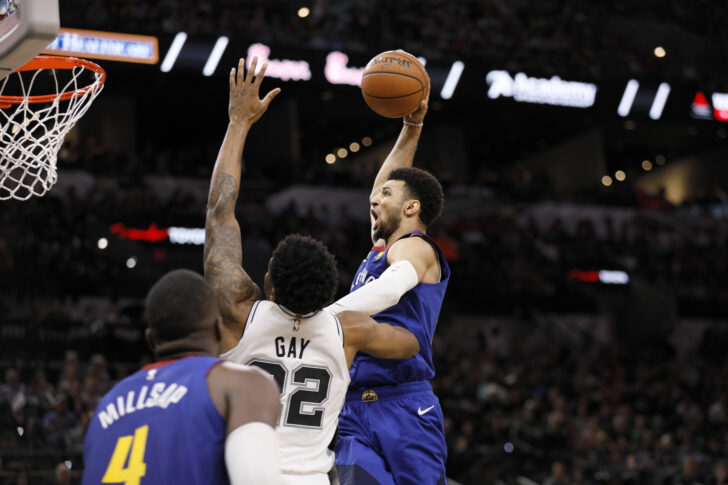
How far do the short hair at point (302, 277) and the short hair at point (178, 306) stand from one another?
0.78 m

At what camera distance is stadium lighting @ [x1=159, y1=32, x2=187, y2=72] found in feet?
56.1

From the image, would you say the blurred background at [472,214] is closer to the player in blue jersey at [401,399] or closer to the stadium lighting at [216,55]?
the stadium lighting at [216,55]

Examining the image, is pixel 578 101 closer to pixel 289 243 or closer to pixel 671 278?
pixel 671 278

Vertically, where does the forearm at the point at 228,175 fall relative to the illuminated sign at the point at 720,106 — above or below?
above

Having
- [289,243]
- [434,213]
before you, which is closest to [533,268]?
[434,213]

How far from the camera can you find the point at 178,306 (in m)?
2.45

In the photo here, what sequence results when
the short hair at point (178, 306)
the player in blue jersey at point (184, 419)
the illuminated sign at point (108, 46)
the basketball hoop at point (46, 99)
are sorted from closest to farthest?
the player in blue jersey at point (184, 419)
the short hair at point (178, 306)
the basketball hoop at point (46, 99)
the illuminated sign at point (108, 46)

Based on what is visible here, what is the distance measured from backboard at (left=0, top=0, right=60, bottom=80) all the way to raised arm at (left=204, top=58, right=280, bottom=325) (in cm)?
82

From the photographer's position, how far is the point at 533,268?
1964cm

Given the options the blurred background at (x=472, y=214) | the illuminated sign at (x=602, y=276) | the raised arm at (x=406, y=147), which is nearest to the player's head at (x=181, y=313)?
the raised arm at (x=406, y=147)

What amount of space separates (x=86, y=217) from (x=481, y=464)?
299 inches

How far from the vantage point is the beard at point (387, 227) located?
4.60 m

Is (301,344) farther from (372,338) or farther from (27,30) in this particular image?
(27,30)

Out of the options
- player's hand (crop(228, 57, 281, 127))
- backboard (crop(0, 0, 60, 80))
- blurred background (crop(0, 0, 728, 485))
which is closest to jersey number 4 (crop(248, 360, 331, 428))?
player's hand (crop(228, 57, 281, 127))
